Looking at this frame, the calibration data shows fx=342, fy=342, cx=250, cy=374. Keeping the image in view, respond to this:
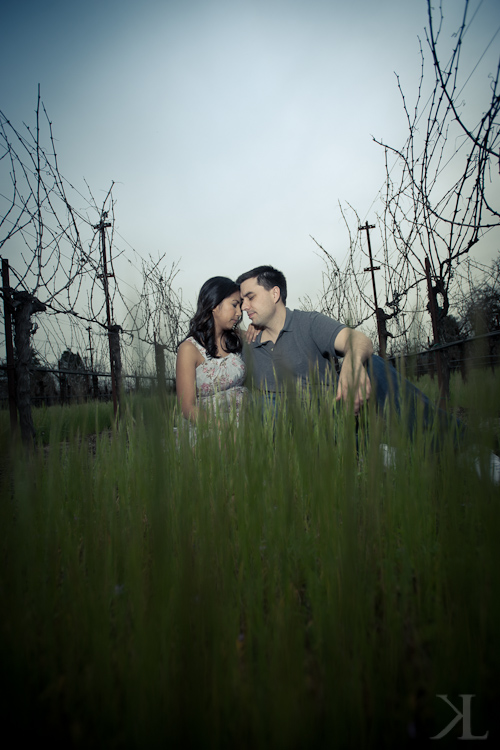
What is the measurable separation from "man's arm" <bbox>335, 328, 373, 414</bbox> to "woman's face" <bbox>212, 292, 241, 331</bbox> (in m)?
0.90

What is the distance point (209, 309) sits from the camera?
272cm

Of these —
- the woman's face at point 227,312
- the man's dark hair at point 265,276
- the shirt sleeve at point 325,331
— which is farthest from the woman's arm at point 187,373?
the shirt sleeve at point 325,331

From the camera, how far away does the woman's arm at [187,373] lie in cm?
246

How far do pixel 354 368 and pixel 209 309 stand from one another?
7.22ft

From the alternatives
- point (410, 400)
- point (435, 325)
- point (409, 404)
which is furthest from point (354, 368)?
point (435, 325)

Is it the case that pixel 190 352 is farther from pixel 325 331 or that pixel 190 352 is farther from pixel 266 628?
pixel 266 628

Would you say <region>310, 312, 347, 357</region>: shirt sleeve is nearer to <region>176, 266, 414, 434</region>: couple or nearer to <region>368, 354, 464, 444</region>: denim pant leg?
<region>176, 266, 414, 434</region>: couple

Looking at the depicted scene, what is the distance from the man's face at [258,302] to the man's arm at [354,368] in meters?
0.69

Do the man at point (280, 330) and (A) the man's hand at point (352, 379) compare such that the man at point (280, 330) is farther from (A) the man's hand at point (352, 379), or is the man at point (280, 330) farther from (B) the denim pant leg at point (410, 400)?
(A) the man's hand at point (352, 379)

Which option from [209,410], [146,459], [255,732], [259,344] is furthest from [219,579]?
[259,344]

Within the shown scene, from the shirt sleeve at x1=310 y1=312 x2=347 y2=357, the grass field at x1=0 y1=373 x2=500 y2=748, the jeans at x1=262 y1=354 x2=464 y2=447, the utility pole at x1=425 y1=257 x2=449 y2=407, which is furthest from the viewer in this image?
the utility pole at x1=425 y1=257 x2=449 y2=407

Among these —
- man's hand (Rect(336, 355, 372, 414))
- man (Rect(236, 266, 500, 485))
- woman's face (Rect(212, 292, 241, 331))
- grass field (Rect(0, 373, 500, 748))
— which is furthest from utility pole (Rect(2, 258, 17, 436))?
man's hand (Rect(336, 355, 372, 414))

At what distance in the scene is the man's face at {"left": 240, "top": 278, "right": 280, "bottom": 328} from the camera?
2.76m

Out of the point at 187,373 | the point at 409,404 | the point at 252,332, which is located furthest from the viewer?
the point at 252,332
